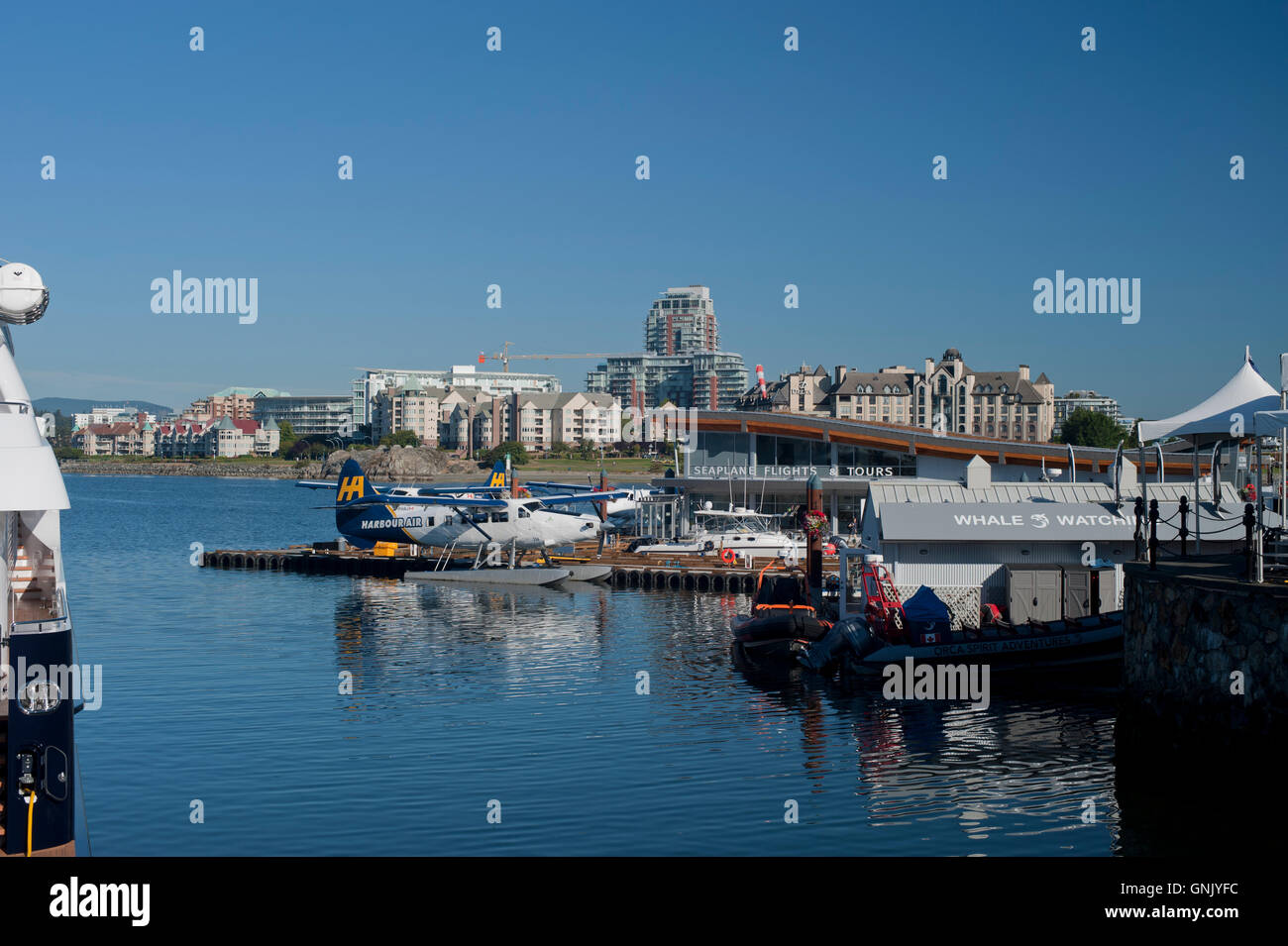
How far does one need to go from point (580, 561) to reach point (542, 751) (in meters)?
37.7

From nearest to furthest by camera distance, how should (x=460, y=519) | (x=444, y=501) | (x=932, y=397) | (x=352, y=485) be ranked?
(x=444, y=501) → (x=460, y=519) → (x=352, y=485) → (x=932, y=397)

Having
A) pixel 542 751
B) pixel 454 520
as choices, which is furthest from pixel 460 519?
pixel 542 751

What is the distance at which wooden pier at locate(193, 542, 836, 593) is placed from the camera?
5588 cm

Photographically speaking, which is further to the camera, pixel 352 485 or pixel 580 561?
pixel 352 485

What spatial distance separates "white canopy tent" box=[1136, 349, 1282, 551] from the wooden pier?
1028 inches

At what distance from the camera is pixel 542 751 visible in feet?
81.5

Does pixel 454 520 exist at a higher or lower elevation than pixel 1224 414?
lower

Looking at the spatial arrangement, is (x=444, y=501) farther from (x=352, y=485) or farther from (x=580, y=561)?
(x=352, y=485)
